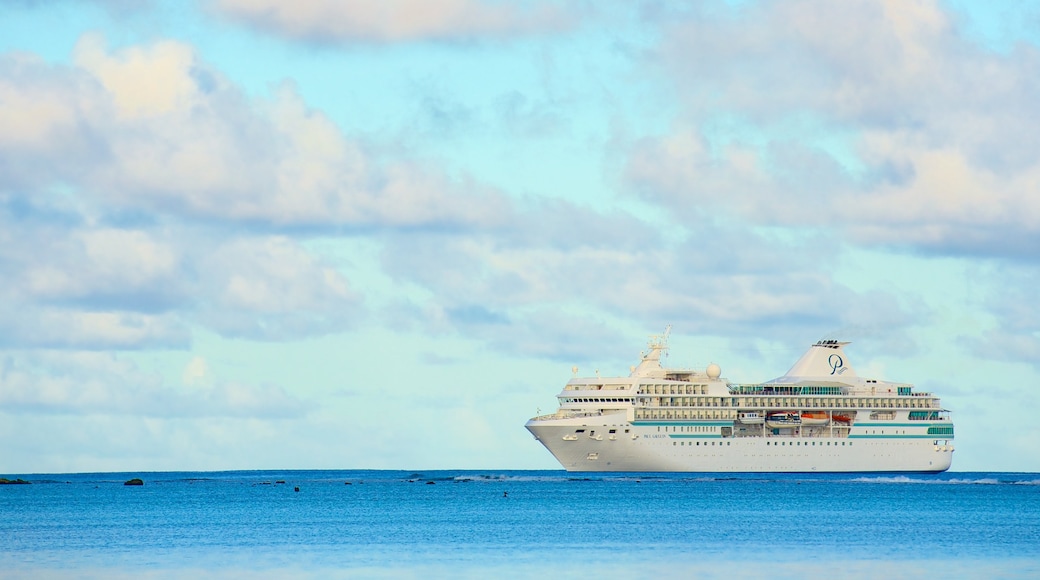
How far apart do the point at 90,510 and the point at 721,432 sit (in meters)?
55.4

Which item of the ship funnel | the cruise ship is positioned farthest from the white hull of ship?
the ship funnel

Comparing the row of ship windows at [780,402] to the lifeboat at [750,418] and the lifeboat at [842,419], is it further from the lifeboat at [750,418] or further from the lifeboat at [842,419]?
the lifeboat at [842,419]

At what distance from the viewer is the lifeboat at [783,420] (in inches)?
5507

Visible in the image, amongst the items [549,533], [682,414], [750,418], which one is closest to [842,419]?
[750,418]

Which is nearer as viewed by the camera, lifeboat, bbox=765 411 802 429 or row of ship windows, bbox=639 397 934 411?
row of ship windows, bbox=639 397 934 411

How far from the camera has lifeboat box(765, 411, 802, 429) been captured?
459 ft

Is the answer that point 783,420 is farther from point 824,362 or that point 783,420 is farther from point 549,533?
point 549,533

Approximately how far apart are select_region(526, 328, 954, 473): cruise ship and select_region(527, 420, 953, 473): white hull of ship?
89mm

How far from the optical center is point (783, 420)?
461 ft

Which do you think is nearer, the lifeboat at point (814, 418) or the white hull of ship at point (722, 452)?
the white hull of ship at point (722, 452)

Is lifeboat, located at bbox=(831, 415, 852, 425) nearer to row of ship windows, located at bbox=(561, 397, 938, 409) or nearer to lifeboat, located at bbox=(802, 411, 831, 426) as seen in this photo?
lifeboat, located at bbox=(802, 411, 831, 426)

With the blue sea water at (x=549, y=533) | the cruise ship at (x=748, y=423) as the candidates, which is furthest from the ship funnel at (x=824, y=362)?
the blue sea water at (x=549, y=533)

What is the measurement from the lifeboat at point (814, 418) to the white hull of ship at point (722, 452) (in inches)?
61.7

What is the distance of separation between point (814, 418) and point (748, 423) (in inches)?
267
